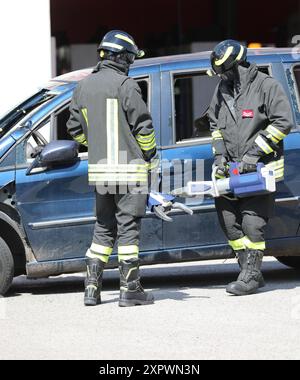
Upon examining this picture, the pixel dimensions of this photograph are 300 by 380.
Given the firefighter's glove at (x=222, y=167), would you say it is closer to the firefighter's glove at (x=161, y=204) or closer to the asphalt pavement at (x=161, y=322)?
the firefighter's glove at (x=161, y=204)

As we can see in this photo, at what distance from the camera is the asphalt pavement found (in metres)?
5.84

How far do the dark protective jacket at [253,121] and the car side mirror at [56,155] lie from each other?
104 cm

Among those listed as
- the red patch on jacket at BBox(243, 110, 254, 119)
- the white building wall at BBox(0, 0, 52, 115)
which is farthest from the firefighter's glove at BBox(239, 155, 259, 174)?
the white building wall at BBox(0, 0, 52, 115)

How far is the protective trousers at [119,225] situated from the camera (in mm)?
7117

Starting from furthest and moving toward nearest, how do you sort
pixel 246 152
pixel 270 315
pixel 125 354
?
pixel 246 152
pixel 270 315
pixel 125 354

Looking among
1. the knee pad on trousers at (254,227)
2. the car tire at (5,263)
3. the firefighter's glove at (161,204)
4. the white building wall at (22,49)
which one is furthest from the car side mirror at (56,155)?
the white building wall at (22,49)

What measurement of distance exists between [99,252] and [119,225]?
243 millimetres

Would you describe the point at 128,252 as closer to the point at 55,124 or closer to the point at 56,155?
the point at 56,155

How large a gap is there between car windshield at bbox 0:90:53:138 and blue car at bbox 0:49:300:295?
0.04 feet

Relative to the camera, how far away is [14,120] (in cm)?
786
